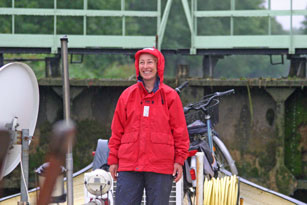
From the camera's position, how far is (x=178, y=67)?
38.3 ft

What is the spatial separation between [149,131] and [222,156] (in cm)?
313

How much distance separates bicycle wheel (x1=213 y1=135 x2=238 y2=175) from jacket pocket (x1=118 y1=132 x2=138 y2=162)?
2883mm

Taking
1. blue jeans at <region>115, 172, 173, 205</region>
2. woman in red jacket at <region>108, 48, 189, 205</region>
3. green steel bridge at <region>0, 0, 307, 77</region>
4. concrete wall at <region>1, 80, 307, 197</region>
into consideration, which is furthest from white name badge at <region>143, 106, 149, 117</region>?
green steel bridge at <region>0, 0, 307, 77</region>

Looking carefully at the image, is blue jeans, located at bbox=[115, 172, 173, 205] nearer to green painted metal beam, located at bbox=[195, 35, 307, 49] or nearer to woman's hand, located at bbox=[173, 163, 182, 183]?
woman's hand, located at bbox=[173, 163, 182, 183]

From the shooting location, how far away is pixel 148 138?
3.99 meters

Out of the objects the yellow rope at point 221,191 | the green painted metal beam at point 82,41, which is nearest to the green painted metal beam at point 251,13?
the green painted metal beam at point 82,41

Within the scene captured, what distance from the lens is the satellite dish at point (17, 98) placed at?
4.66 metres

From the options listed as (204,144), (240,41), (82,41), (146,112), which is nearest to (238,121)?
(240,41)

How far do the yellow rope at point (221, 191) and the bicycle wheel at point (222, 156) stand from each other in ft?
0.54

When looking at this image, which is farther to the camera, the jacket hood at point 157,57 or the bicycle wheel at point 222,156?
the bicycle wheel at point 222,156

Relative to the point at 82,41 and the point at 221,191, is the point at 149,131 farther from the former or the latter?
the point at 82,41

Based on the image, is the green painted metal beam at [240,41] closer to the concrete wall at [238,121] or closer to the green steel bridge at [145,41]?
the green steel bridge at [145,41]

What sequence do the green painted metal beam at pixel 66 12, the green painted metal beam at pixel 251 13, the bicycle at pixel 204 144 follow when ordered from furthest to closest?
the green painted metal beam at pixel 66 12 → the green painted metal beam at pixel 251 13 → the bicycle at pixel 204 144

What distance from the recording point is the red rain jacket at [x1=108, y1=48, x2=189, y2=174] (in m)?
3.98
